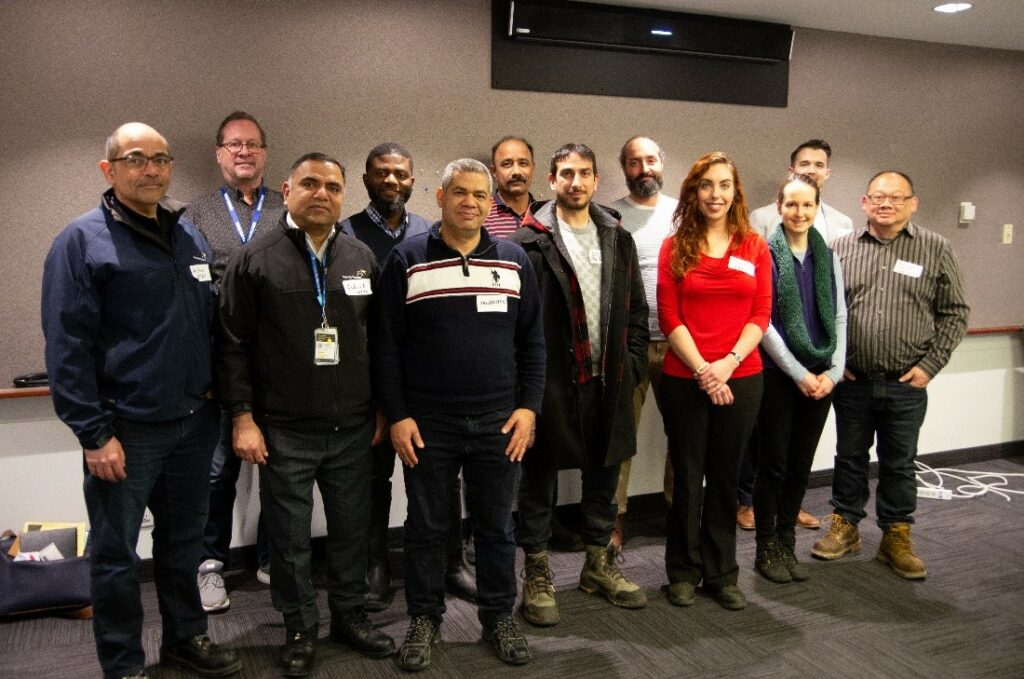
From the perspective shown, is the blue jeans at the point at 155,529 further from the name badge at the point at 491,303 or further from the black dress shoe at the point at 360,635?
the name badge at the point at 491,303

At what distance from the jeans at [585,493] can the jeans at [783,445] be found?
2.21 ft

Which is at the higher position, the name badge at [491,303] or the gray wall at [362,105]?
the gray wall at [362,105]

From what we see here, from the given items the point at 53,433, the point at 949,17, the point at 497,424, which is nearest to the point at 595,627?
the point at 497,424

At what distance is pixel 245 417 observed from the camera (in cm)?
233

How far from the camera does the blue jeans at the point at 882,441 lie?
3258mm

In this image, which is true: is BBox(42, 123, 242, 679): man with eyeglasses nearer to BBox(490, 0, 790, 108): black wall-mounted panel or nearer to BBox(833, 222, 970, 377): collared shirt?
BBox(490, 0, 790, 108): black wall-mounted panel

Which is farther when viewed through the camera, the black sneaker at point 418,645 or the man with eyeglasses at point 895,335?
the man with eyeglasses at point 895,335

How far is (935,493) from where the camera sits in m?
4.35

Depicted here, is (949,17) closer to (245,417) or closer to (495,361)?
(495,361)

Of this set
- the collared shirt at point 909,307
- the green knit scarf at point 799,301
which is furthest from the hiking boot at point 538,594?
the collared shirt at point 909,307

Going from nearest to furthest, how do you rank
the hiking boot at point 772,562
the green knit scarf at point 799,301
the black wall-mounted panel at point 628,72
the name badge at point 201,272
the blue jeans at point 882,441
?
the name badge at point 201,272 < the green knit scarf at point 799,301 < the hiking boot at point 772,562 < the blue jeans at point 882,441 < the black wall-mounted panel at point 628,72

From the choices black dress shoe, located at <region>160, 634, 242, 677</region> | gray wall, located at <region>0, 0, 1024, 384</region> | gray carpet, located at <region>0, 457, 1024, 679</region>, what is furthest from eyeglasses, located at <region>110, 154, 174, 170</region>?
gray carpet, located at <region>0, 457, 1024, 679</region>

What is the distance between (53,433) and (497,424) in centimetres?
192

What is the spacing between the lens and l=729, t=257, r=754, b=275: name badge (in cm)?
273
